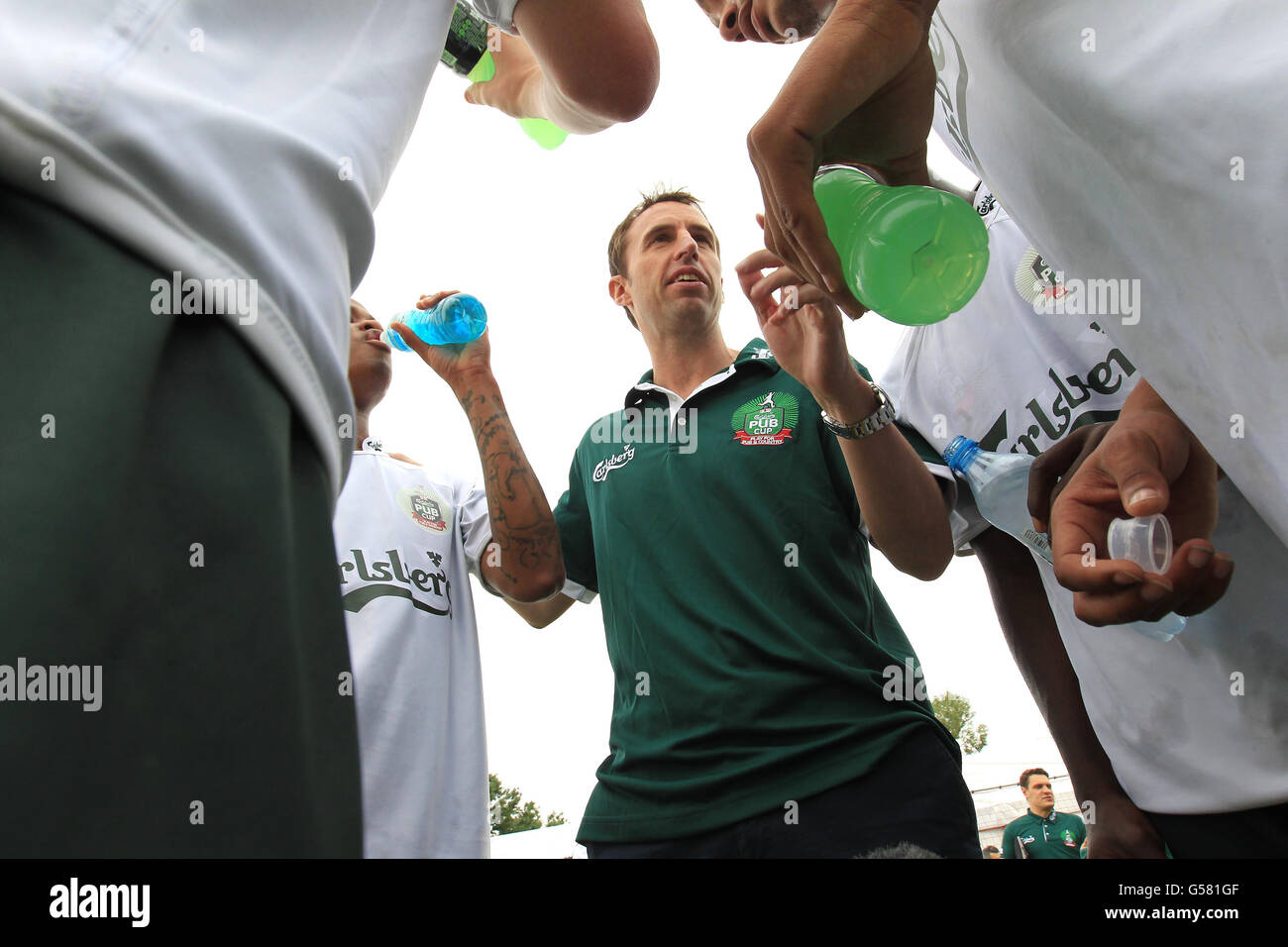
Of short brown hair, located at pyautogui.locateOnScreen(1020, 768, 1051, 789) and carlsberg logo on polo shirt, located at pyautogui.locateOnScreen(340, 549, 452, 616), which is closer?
carlsberg logo on polo shirt, located at pyautogui.locateOnScreen(340, 549, 452, 616)

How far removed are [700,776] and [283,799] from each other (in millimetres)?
1678

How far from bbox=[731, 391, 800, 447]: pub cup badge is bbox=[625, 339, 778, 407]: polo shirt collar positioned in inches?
5.9

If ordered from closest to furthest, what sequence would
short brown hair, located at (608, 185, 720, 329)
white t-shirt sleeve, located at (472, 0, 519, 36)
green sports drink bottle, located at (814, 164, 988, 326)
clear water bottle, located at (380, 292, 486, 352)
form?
white t-shirt sleeve, located at (472, 0, 519, 36), green sports drink bottle, located at (814, 164, 988, 326), clear water bottle, located at (380, 292, 486, 352), short brown hair, located at (608, 185, 720, 329)

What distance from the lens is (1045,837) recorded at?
8938 mm

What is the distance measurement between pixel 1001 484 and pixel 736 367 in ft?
3.26

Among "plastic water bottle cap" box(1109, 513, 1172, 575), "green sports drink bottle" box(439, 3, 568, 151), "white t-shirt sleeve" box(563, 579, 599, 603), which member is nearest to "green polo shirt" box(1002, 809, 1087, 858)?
"white t-shirt sleeve" box(563, 579, 599, 603)

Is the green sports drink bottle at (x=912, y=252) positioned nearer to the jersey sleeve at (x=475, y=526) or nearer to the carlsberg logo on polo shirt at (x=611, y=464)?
the carlsberg logo on polo shirt at (x=611, y=464)

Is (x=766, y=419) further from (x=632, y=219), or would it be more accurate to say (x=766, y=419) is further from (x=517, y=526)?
(x=632, y=219)

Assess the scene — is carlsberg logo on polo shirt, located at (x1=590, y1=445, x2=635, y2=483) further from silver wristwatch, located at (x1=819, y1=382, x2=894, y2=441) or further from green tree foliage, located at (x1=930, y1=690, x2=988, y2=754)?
green tree foliage, located at (x1=930, y1=690, x2=988, y2=754)

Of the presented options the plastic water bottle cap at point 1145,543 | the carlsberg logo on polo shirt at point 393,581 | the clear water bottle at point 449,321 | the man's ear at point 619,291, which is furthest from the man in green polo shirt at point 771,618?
the man's ear at point 619,291

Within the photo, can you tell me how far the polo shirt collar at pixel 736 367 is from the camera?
290cm

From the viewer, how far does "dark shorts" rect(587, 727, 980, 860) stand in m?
1.92
